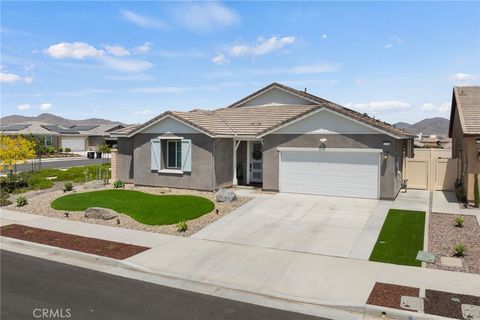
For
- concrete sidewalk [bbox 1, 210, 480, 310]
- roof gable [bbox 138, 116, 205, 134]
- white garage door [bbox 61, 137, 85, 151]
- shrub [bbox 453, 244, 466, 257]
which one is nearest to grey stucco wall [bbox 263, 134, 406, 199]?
roof gable [bbox 138, 116, 205, 134]

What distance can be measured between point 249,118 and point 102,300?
53.7ft

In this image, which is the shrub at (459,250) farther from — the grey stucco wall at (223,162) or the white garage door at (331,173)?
the grey stucco wall at (223,162)

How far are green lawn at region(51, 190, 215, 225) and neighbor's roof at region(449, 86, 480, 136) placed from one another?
1063cm

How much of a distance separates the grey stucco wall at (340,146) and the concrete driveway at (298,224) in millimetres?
1118

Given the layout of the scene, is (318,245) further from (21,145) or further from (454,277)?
(21,145)

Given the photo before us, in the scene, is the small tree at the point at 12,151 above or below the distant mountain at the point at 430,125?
below

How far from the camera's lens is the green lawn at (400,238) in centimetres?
1022

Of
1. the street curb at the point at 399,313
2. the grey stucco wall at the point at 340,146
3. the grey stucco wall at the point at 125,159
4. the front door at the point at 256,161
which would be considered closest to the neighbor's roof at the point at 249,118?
the grey stucco wall at the point at 340,146

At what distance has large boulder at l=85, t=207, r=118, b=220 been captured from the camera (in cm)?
1478

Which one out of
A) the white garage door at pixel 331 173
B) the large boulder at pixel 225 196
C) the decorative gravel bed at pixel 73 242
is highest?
the white garage door at pixel 331 173

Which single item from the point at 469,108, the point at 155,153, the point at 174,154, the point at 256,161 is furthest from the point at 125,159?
the point at 469,108

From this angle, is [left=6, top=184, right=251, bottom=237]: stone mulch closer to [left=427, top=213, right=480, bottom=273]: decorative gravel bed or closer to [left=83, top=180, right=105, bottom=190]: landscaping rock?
[left=83, top=180, right=105, bottom=190]: landscaping rock

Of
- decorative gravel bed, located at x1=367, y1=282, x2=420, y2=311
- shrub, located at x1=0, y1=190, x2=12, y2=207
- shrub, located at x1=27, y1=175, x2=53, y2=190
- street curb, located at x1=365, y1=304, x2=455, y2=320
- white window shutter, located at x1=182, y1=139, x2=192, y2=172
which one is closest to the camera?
street curb, located at x1=365, y1=304, x2=455, y2=320

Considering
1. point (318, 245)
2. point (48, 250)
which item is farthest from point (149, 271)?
point (318, 245)
